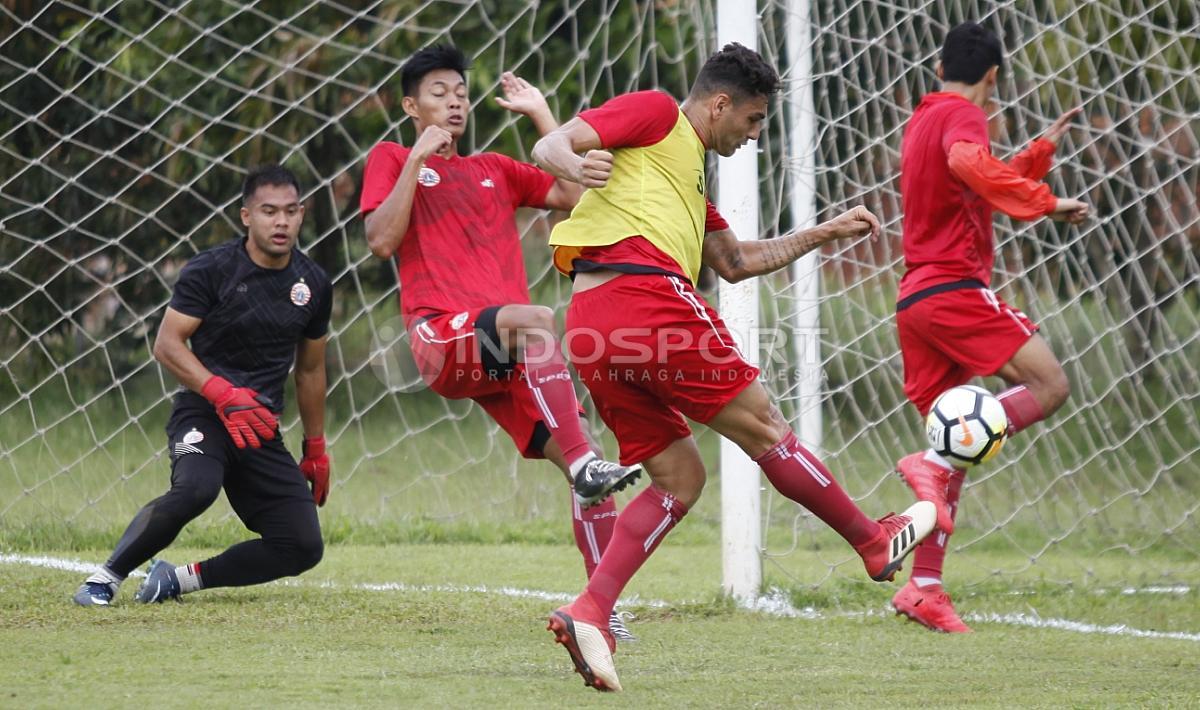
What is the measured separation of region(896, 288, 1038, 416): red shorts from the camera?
5309 millimetres

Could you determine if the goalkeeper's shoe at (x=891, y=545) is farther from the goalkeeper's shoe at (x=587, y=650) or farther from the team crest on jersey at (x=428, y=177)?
the team crest on jersey at (x=428, y=177)

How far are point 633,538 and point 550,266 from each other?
4.74 meters

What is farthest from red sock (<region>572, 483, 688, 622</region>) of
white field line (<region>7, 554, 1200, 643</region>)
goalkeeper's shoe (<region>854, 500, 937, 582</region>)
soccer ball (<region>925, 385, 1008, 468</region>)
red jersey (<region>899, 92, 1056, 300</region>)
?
red jersey (<region>899, 92, 1056, 300</region>)

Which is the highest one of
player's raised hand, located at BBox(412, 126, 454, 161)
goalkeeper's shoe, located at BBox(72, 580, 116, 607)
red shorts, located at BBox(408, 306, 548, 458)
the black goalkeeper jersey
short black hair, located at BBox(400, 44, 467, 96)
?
short black hair, located at BBox(400, 44, 467, 96)

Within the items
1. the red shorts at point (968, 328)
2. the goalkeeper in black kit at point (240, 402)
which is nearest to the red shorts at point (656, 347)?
the red shorts at point (968, 328)

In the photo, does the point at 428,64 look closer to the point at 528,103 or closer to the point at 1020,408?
the point at 528,103

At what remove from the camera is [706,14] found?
8.30 meters

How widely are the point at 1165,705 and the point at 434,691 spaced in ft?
6.31

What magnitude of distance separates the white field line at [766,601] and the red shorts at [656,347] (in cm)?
169

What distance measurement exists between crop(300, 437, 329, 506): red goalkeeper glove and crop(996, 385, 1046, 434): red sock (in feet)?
8.58

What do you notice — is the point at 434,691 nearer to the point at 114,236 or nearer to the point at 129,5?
the point at 114,236

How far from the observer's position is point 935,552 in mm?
5539

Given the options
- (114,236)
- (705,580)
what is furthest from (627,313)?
(114,236)

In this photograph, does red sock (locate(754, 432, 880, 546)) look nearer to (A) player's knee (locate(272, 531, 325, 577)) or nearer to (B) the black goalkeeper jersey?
(A) player's knee (locate(272, 531, 325, 577))
